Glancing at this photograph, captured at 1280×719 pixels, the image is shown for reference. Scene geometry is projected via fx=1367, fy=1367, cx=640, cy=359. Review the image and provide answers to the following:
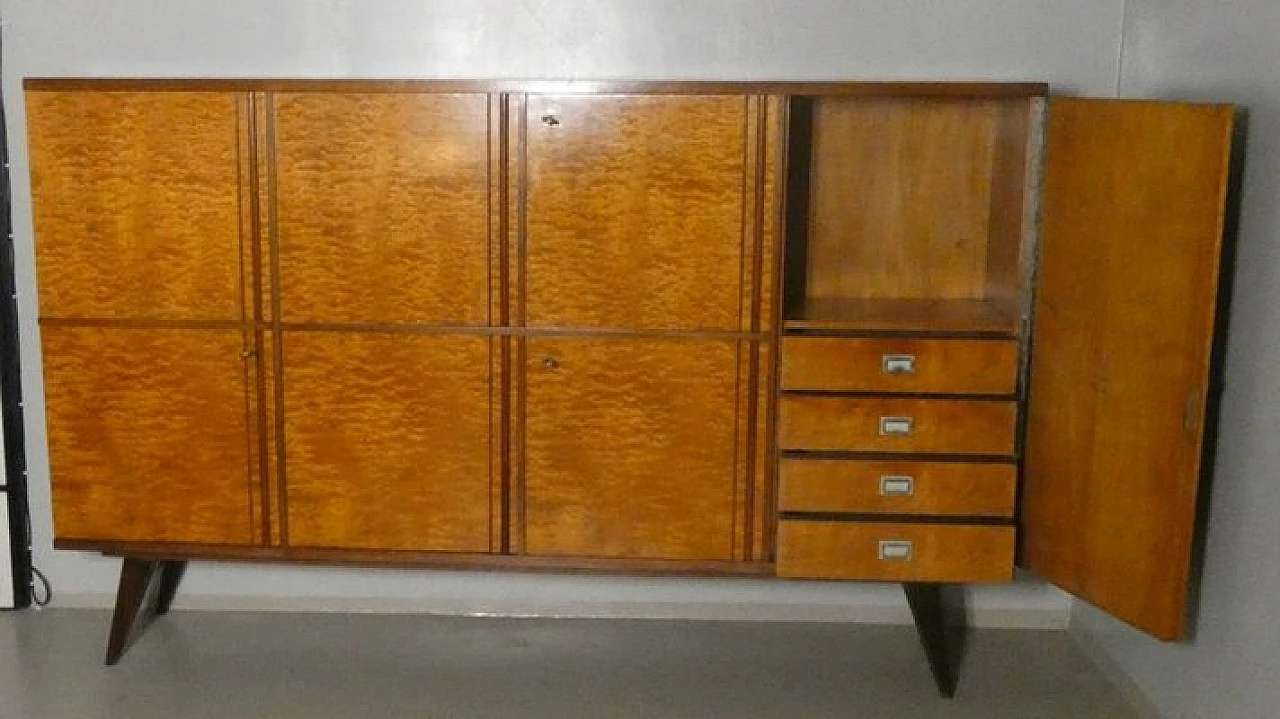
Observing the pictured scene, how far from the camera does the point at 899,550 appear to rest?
296cm

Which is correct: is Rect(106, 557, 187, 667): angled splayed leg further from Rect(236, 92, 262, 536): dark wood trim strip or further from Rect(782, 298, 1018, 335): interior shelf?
Rect(782, 298, 1018, 335): interior shelf

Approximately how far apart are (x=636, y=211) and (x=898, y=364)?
0.65m

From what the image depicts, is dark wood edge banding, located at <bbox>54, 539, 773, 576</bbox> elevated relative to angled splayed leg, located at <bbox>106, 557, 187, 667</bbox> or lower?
elevated

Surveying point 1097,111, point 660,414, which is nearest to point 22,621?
point 660,414


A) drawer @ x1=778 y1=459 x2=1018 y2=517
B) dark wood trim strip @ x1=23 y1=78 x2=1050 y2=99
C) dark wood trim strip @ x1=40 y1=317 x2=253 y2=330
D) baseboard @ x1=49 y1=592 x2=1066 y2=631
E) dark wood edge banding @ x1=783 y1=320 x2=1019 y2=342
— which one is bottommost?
baseboard @ x1=49 y1=592 x2=1066 y2=631

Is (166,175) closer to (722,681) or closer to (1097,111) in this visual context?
(722,681)

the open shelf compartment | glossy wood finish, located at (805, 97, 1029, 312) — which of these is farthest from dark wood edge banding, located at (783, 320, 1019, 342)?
glossy wood finish, located at (805, 97, 1029, 312)

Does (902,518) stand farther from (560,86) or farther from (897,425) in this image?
(560,86)

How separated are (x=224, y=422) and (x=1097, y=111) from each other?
1.98 meters

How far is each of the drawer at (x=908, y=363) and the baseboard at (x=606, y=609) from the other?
82cm

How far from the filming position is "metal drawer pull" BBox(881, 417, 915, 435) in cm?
293

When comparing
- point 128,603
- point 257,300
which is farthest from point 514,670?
point 257,300

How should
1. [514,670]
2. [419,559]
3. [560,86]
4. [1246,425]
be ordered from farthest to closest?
[514,670]
[419,559]
[560,86]
[1246,425]

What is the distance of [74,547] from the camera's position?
316 cm
